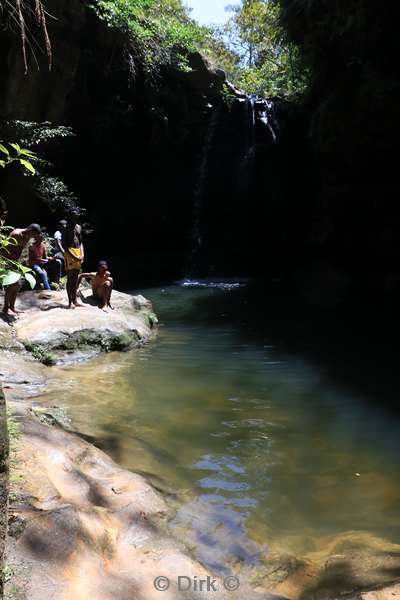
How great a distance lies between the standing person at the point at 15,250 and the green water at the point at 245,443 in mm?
1885

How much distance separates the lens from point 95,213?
751 inches

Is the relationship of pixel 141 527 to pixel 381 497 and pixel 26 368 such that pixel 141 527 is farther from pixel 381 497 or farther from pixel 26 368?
pixel 26 368

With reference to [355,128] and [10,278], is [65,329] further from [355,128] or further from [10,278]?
[355,128]

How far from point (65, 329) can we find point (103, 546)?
5553mm

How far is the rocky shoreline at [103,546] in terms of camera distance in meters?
2.27

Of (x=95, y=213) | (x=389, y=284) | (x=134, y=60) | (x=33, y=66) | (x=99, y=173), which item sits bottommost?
(x=389, y=284)

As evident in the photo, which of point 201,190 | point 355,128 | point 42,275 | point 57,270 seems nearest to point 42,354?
point 42,275

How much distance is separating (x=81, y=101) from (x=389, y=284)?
11497mm

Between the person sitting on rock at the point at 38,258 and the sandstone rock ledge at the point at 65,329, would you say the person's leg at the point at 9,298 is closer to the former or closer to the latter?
the sandstone rock ledge at the point at 65,329

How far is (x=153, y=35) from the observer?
55.5 ft

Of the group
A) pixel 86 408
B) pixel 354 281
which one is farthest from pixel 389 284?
pixel 86 408

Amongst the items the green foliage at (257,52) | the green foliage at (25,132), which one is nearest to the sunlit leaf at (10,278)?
the green foliage at (25,132)

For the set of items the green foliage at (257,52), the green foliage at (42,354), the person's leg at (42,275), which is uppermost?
the green foliage at (257,52)

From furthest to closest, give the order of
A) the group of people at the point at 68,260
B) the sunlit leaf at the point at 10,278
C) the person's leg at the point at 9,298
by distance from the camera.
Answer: the person's leg at the point at 9,298 < the group of people at the point at 68,260 < the sunlit leaf at the point at 10,278
